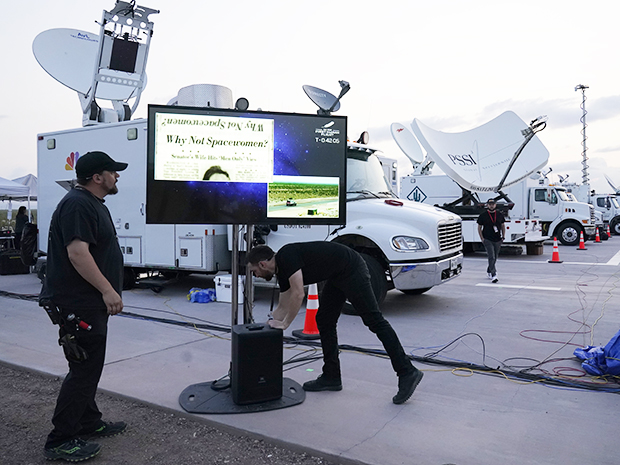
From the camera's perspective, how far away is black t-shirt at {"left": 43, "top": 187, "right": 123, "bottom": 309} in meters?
3.39

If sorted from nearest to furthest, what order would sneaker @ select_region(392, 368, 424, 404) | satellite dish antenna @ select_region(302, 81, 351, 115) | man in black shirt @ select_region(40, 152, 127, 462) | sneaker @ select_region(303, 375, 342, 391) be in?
man in black shirt @ select_region(40, 152, 127, 462), sneaker @ select_region(392, 368, 424, 404), sneaker @ select_region(303, 375, 342, 391), satellite dish antenna @ select_region(302, 81, 351, 115)

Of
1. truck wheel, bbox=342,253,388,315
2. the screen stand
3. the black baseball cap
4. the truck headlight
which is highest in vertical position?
the black baseball cap

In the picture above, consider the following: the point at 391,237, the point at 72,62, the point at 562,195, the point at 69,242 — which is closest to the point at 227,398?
the point at 69,242

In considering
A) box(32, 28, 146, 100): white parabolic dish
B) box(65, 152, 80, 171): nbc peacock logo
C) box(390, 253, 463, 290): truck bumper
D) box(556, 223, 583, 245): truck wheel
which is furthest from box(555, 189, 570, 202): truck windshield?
box(65, 152, 80, 171): nbc peacock logo

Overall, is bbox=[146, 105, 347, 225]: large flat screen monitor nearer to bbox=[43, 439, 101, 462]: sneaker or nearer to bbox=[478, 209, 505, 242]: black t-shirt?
bbox=[43, 439, 101, 462]: sneaker

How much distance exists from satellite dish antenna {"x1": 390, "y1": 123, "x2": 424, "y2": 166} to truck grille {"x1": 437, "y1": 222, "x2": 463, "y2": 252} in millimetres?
14208

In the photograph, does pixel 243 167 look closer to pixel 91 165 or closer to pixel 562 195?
pixel 91 165

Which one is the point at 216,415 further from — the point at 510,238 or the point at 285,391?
the point at 510,238

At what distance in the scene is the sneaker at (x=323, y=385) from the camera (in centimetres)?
462

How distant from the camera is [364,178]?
8.73 metres

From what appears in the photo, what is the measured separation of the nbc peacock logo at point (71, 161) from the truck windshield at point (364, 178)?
17.8 ft

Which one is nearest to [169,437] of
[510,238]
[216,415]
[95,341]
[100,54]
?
[216,415]

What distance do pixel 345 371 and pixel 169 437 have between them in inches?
77.4

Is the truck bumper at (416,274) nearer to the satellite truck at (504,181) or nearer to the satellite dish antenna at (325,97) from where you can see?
the satellite dish antenna at (325,97)
